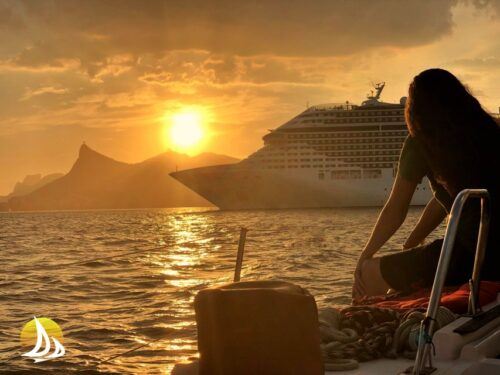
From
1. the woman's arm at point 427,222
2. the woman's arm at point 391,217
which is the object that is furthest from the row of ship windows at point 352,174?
the woman's arm at point 391,217

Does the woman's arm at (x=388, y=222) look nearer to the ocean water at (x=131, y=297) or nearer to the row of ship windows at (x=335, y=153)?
the ocean water at (x=131, y=297)

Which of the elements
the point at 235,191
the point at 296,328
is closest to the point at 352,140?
the point at 235,191

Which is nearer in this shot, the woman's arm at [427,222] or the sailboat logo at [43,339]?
the woman's arm at [427,222]

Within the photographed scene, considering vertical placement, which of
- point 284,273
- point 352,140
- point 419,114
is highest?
point 352,140

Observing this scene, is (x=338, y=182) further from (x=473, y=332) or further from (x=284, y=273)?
(x=473, y=332)

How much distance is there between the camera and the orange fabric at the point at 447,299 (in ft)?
10.5

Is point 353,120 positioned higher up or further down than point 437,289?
higher up

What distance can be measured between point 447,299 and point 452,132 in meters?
0.83

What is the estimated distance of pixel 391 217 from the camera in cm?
391

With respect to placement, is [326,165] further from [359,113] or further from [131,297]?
[131,297]

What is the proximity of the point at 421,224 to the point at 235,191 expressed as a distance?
77146mm

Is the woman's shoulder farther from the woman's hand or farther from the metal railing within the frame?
the metal railing

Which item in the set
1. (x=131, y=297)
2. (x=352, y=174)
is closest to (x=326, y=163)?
(x=352, y=174)

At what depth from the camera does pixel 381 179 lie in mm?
78375
